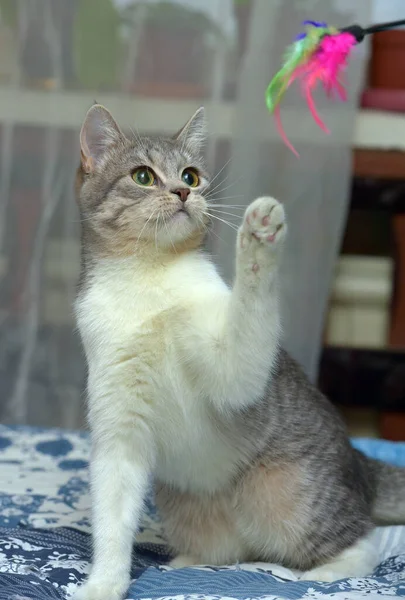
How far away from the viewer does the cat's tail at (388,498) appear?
5.64 feet

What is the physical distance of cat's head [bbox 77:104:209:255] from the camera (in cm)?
146

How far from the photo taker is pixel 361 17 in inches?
103

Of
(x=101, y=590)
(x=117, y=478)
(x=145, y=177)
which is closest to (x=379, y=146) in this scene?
(x=145, y=177)

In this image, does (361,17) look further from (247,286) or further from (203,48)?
(247,286)

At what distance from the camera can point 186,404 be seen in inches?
55.3

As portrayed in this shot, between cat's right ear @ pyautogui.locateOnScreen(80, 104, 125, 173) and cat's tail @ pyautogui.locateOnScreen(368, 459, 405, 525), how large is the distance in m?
0.84

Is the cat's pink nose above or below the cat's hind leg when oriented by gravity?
above

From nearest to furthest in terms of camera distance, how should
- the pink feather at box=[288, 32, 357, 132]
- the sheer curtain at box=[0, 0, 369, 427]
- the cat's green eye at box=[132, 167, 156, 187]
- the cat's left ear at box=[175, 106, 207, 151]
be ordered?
the pink feather at box=[288, 32, 357, 132] → the cat's green eye at box=[132, 167, 156, 187] → the cat's left ear at box=[175, 106, 207, 151] → the sheer curtain at box=[0, 0, 369, 427]

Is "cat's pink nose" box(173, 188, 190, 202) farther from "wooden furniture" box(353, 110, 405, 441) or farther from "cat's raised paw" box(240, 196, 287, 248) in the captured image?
"wooden furniture" box(353, 110, 405, 441)

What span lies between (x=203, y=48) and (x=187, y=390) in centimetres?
160

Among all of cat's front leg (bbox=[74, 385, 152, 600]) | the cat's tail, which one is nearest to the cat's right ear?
cat's front leg (bbox=[74, 385, 152, 600])

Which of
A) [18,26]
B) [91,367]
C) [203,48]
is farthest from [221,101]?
[91,367]

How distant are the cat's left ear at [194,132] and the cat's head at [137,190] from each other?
0.01 meters

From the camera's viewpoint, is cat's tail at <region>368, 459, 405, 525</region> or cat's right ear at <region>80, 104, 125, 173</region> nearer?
cat's right ear at <region>80, 104, 125, 173</region>
